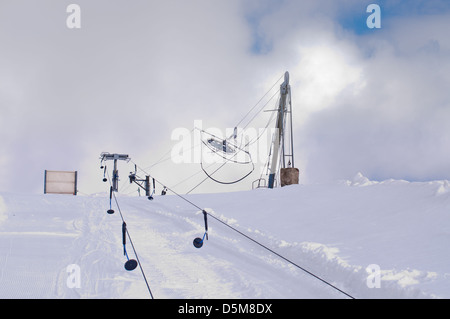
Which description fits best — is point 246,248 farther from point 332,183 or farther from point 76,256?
point 332,183

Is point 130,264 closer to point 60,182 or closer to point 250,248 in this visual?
point 250,248

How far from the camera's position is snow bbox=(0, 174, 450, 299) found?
7477 millimetres

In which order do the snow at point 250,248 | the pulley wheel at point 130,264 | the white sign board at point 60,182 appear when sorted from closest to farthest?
the snow at point 250,248
the pulley wheel at point 130,264
the white sign board at point 60,182

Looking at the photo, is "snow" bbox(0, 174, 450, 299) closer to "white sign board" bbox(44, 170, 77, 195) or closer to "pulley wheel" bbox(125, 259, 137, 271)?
"pulley wheel" bbox(125, 259, 137, 271)

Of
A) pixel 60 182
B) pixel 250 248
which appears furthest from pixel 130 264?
pixel 60 182

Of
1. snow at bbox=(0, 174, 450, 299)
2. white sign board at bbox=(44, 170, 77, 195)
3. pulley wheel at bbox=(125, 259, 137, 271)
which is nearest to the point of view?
snow at bbox=(0, 174, 450, 299)

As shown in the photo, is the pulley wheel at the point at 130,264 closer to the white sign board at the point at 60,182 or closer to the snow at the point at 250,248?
the snow at the point at 250,248

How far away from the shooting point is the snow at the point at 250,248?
24.5 ft

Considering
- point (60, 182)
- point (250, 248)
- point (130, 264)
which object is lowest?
point (250, 248)

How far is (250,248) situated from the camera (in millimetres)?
10633

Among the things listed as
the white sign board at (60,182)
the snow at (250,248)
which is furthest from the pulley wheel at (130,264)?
the white sign board at (60,182)

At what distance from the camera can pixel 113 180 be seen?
3102 cm

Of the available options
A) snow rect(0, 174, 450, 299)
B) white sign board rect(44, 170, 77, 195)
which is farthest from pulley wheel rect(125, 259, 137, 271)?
white sign board rect(44, 170, 77, 195)
